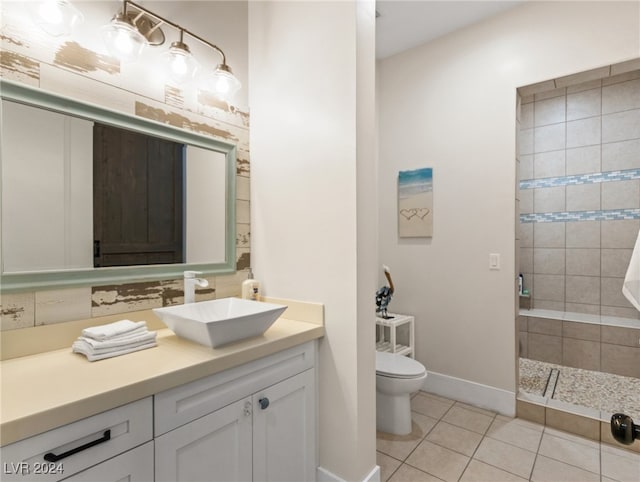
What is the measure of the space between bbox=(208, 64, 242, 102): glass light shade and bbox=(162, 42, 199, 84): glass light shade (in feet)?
0.38

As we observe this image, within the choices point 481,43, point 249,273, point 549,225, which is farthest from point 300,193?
point 549,225

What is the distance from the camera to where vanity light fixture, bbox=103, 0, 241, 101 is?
54.3 inches

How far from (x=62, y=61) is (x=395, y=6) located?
2.07m

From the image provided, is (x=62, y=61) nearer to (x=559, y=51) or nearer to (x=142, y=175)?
(x=142, y=175)

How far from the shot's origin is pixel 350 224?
5.05 ft

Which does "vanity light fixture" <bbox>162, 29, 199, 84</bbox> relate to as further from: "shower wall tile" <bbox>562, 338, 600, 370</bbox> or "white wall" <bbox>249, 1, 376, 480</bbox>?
"shower wall tile" <bbox>562, 338, 600, 370</bbox>

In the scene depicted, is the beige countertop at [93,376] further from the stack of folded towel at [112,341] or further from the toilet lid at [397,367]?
the toilet lid at [397,367]

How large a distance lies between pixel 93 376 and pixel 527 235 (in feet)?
13.4

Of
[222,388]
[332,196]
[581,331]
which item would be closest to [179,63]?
[332,196]

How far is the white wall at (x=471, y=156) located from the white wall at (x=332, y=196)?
1.23m

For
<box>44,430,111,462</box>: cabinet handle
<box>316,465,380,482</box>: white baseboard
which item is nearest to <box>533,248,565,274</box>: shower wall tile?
<box>316,465,380,482</box>: white baseboard

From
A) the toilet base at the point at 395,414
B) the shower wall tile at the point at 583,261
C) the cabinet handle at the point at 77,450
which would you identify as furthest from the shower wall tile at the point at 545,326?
the cabinet handle at the point at 77,450

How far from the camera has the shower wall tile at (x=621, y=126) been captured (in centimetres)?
318

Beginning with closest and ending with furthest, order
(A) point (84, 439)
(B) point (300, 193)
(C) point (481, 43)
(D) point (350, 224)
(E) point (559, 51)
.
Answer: (A) point (84, 439), (D) point (350, 224), (B) point (300, 193), (E) point (559, 51), (C) point (481, 43)
